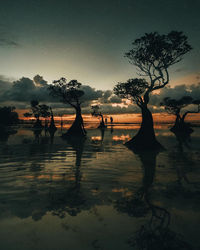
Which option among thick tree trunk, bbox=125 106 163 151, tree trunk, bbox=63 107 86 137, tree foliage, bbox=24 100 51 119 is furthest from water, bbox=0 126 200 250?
tree foliage, bbox=24 100 51 119

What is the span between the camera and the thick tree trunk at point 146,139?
859 inches

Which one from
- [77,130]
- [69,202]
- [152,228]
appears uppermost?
[152,228]

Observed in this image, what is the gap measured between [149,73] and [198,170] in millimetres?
14756

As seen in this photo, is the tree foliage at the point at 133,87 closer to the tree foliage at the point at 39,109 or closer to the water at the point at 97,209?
the water at the point at 97,209

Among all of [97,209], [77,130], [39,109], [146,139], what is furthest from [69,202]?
[39,109]

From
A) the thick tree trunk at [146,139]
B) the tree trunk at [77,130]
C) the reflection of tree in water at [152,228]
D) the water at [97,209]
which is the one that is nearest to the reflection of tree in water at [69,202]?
the water at [97,209]

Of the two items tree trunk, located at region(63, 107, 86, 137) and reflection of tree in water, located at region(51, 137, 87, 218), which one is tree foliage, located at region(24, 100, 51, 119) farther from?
reflection of tree in water, located at region(51, 137, 87, 218)

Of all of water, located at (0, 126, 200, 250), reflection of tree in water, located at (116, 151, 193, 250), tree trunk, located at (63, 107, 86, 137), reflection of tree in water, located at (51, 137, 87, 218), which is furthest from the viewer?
tree trunk, located at (63, 107, 86, 137)

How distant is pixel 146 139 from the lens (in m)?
22.5

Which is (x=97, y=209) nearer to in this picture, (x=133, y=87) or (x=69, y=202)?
(x=69, y=202)

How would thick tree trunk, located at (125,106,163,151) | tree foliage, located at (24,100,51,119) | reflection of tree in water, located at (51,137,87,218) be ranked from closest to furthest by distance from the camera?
reflection of tree in water, located at (51,137,87,218) < thick tree trunk, located at (125,106,163,151) < tree foliage, located at (24,100,51,119)

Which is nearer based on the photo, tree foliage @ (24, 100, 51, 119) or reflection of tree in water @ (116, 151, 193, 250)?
reflection of tree in water @ (116, 151, 193, 250)

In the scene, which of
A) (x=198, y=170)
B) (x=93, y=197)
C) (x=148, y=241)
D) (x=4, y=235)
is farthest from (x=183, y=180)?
(x=4, y=235)

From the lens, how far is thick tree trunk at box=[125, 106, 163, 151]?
71.6 feet
